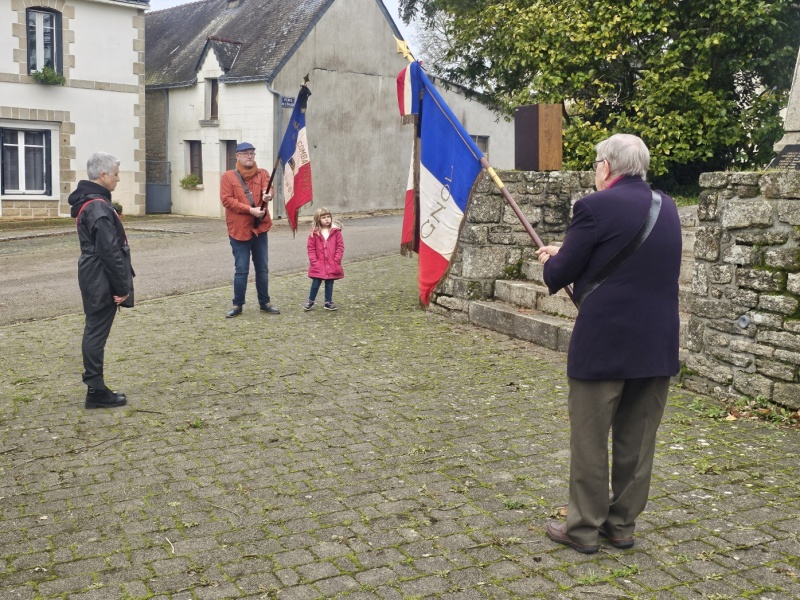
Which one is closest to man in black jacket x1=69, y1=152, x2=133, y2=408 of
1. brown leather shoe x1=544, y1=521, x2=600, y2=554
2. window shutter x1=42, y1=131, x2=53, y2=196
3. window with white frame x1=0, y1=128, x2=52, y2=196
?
brown leather shoe x1=544, y1=521, x2=600, y2=554

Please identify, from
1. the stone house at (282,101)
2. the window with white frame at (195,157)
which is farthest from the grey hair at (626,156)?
the window with white frame at (195,157)

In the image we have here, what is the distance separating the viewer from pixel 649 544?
4629 mm

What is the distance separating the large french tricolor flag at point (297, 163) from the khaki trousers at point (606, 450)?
23.5 feet

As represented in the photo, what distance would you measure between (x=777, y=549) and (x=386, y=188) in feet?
84.9

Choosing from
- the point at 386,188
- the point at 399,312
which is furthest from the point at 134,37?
the point at 399,312

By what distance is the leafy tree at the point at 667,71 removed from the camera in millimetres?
15258

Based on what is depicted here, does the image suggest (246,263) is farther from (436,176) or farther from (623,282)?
(623,282)

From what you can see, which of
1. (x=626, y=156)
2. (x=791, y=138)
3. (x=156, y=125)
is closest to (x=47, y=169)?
(x=156, y=125)

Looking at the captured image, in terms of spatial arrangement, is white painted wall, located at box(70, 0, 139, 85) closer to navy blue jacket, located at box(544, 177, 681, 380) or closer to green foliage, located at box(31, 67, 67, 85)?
green foliage, located at box(31, 67, 67, 85)

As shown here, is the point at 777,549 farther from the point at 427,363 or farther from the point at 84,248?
the point at 84,248

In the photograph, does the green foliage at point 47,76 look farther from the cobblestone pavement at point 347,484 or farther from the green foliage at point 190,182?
the cobblestone pavement at point 347,484

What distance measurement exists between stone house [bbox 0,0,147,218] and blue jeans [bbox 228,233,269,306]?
16115mm

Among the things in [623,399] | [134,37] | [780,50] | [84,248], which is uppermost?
[134,37]

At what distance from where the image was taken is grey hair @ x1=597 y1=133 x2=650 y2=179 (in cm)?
445
